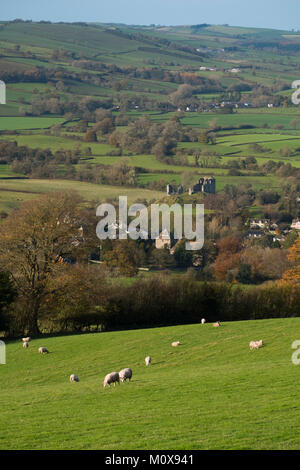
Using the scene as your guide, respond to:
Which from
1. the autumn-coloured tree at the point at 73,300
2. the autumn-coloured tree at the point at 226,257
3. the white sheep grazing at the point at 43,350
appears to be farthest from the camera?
the autumn-coloured tree at the point at 226,257

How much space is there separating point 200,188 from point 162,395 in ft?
262

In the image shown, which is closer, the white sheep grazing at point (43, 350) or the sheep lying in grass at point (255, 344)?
the sheep lying in grass at point (255, 344)

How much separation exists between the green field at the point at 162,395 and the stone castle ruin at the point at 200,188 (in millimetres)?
65560

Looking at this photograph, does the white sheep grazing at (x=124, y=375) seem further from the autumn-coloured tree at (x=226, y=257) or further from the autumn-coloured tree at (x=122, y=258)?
the autumn-coloured tree at (x=226, y=257)

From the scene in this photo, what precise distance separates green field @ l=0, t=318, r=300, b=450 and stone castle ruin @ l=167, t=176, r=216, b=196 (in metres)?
65.6

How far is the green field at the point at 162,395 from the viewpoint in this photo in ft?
35.6

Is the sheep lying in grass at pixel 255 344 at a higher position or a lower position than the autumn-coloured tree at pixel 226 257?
higher

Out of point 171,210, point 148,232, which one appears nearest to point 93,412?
point 148,232

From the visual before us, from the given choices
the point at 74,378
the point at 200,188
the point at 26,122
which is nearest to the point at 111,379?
the point at 74,378

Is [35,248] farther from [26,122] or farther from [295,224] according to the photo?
[26,122]

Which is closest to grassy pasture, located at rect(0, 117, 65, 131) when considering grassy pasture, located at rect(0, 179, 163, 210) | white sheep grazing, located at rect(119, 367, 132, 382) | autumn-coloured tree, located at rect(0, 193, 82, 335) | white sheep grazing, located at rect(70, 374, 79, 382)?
grassy pasture, located at rect(0, 179, 163, 210)

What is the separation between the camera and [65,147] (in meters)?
110

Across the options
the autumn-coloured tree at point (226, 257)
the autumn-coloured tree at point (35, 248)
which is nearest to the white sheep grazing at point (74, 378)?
the autumn-coloured tree at point (35, 248)
